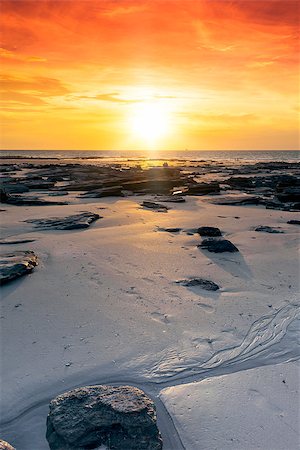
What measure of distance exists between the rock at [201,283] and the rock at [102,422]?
8.34 ft

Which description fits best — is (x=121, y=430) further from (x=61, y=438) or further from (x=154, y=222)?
(x=154, y=222)

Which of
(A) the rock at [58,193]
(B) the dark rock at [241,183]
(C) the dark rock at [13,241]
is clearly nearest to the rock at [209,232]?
(C) the dark rock at [13,241]

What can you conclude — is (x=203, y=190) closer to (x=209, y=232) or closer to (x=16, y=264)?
(x=209, y=232)

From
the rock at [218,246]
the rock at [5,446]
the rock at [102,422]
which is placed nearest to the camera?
the rock at [5,446]

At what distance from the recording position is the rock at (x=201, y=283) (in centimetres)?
529

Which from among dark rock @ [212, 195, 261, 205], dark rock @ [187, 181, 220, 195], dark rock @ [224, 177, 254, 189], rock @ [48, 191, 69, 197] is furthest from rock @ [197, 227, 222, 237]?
dark rock @ [224, 177, 254, 189]

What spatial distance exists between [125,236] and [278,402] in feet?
17.6

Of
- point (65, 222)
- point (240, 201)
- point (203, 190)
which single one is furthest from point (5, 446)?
point (203, 190)

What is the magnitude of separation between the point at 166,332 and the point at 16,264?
2.67 m

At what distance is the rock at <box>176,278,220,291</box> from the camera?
5.29 m

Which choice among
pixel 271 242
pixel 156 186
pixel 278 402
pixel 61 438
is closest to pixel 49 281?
pixel 61 438

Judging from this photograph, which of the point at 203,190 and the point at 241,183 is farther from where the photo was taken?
the point at 241,183

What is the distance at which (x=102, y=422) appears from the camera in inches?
106

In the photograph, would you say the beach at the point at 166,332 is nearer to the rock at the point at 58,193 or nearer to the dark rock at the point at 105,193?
the dark rock at the point at 105,193
